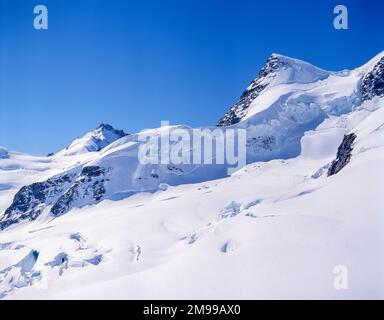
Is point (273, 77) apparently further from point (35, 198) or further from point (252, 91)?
point (35, 198)

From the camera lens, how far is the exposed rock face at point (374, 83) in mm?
142750

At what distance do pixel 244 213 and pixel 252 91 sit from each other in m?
126

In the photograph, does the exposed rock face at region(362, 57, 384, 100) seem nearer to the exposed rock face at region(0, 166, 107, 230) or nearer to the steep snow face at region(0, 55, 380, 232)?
the steep snow face at region(0, 55, 380, 232)

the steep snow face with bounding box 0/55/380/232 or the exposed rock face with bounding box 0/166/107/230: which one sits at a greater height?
the steep snow face with bounding box 0/55/380/232

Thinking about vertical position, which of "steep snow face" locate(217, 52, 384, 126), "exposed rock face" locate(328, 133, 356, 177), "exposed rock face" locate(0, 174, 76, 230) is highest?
Answer: "steep snow face" locate(217, 52, 384, 126)

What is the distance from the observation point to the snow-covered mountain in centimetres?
3158

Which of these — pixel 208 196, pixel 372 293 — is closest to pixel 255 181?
pixel 208 196

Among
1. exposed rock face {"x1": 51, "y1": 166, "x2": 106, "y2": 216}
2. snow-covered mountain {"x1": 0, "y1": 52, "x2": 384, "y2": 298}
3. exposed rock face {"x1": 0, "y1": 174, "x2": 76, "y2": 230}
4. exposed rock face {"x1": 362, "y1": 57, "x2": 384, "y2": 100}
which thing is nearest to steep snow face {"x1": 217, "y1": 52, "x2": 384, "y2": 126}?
exposed rock face {"x1": 362, "y1": 57, "x2": 384, "y2": 100}

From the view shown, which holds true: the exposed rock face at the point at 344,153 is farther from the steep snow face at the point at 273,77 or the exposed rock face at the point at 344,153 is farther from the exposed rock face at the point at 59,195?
the steep snow face at the point at 273,77

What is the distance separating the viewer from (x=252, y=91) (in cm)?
17862

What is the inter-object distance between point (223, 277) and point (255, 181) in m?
74.8

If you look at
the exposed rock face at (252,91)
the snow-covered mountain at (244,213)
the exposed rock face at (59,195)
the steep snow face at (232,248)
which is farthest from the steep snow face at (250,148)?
the steep snow face at (232,248)

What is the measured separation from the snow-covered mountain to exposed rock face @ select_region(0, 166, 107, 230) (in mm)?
460

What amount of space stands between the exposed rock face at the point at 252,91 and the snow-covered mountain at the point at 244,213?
0.71m
